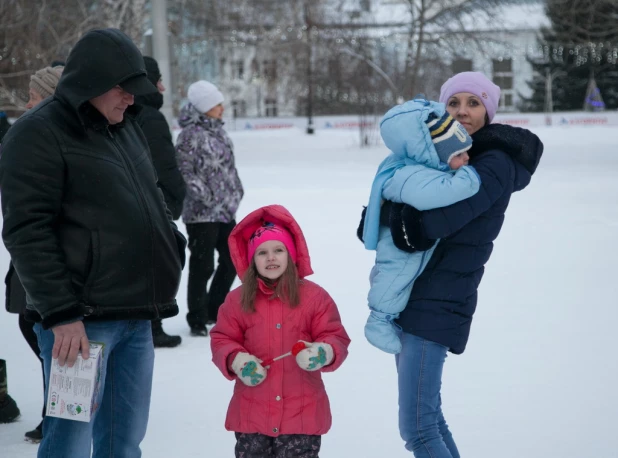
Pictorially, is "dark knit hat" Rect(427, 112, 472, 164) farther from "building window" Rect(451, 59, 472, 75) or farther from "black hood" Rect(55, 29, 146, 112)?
"building window" Rect(451, 59, 472, 75)

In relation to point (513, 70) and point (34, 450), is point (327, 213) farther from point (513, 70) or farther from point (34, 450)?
point (513, 70)

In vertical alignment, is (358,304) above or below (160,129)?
below

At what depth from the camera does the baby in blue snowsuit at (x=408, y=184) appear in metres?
2.67

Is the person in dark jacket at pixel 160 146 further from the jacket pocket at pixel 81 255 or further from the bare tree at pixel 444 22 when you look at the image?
the bare tree at pixel 444 22

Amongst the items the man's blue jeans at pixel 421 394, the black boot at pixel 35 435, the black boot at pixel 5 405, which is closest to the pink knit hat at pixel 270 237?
the man's blue jeans at pixel 421 394

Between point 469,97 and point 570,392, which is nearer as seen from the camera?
point 469,97

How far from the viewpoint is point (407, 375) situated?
283 cm

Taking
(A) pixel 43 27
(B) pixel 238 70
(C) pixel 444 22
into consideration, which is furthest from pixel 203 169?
(B) pixel 238 70

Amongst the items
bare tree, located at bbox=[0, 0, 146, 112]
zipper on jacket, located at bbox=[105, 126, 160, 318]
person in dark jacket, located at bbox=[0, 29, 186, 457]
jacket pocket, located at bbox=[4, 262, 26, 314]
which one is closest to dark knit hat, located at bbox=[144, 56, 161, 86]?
jacket pocket, located at bbox=[4, 262, 26, 314]

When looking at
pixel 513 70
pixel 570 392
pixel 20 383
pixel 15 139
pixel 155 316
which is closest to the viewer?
pixel 15 139

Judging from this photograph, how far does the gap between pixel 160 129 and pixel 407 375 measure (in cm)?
281

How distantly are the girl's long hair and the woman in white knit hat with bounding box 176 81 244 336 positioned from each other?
2.74m

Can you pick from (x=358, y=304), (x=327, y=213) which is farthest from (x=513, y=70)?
(x=358, y=304)

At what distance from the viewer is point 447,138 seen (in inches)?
106
